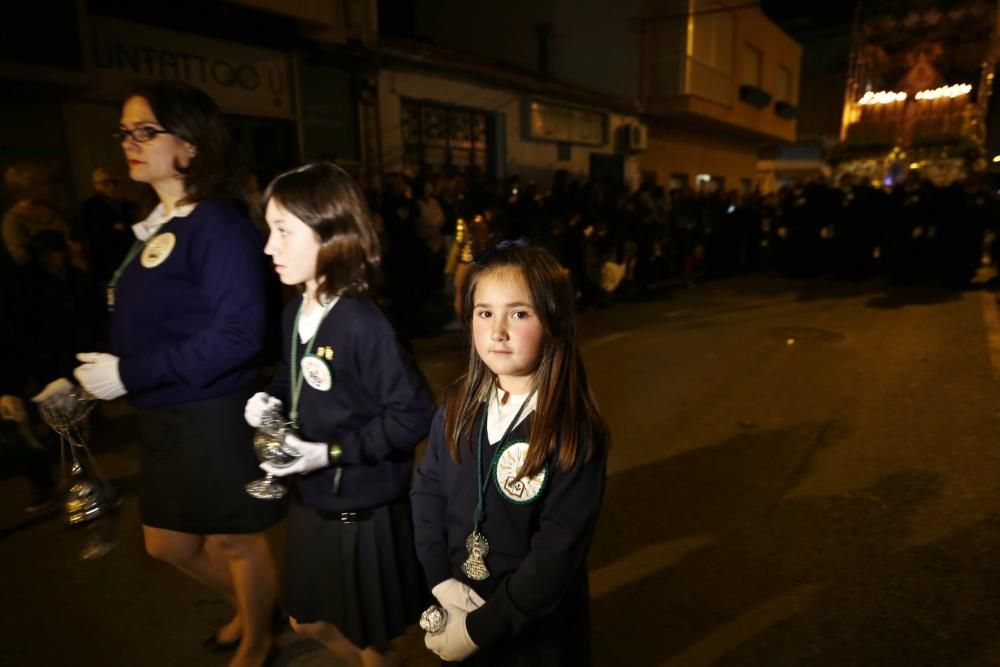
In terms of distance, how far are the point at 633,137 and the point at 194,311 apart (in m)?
17.1

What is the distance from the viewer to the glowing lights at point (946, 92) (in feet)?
57.6

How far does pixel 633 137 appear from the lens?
17.5 metres

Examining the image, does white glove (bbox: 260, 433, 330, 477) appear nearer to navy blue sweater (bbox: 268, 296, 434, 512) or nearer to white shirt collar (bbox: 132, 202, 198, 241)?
navy blue sweater (bbox: 268, 296, 434, 512)

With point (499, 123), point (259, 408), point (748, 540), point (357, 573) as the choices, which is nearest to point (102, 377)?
point (259, 408)

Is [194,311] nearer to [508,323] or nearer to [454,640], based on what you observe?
[508,323]

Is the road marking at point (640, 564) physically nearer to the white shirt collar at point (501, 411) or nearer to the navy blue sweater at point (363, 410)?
the navy blue sweater at point (363, 410)

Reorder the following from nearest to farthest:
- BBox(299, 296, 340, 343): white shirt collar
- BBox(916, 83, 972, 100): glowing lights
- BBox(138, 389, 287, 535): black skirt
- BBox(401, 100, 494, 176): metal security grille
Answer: BBox(299, 296, 340, 343): white shirt collar, BBox(138, 389, 287, 535): black skirt, BBox(401, 100, 494, 176): metal security grille, BBox(916, 83, 972, 100): glowing lights

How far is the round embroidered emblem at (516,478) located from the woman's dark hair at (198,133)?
126 cm

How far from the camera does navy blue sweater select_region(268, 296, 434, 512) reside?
5.61ft

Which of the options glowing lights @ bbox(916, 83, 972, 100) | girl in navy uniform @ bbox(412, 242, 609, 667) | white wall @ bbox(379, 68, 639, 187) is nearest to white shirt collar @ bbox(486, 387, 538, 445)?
girl in navy uniform @ bbox(412, 242, 609, 667)

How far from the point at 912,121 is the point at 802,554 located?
2011 cm

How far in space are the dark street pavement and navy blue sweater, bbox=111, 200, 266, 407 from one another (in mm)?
1321

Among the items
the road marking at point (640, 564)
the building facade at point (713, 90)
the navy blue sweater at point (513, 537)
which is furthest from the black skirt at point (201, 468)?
the building facade at point (713, 90)

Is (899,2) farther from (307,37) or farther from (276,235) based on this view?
(276,235)
